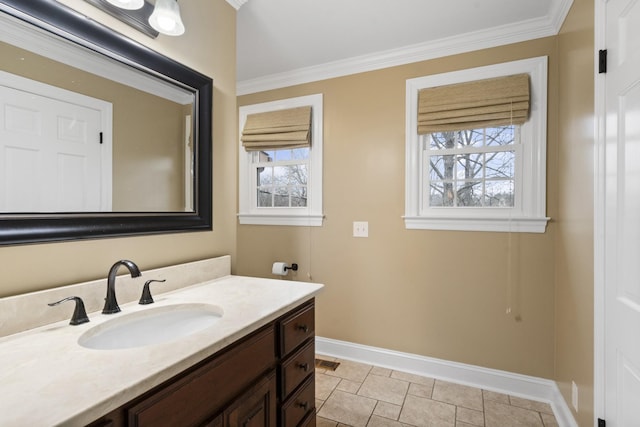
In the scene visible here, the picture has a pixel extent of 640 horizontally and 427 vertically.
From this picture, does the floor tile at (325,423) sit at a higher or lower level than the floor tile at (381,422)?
lower

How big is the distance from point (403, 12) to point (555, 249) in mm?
1789

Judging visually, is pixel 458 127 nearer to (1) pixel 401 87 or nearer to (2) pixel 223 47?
(1) pixel 401 87

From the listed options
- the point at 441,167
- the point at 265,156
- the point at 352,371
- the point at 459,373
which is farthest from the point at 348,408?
the point at 265,156

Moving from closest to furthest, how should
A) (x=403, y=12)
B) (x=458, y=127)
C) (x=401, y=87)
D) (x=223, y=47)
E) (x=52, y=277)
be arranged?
(x=52, y=277) → (x=223, y=47) → (x=403, y=12) → (x=458, y=127) → (x=401, y=87)

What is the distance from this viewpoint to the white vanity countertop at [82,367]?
58cm

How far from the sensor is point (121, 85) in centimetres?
124

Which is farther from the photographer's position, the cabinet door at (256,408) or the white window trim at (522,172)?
the white window trim at (522,172)

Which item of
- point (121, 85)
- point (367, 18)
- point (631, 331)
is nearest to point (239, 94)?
point (367, 18)

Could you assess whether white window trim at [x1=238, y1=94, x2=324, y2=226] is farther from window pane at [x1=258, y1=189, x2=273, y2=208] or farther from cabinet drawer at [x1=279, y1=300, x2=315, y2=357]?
cabinet drawer at [x1=279, y1=300, x2=315, y2=357]

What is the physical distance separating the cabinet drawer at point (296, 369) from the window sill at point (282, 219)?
52.4 inches

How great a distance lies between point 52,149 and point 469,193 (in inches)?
91.3

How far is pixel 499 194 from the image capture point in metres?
2.17

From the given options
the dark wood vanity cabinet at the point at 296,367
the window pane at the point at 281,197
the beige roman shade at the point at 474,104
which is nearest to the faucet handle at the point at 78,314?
the dark wood vanity cabinet at the point at 296,367

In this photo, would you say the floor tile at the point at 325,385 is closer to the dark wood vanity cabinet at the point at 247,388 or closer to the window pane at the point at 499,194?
the dark wood vanity cabinet at the point at 247,388
